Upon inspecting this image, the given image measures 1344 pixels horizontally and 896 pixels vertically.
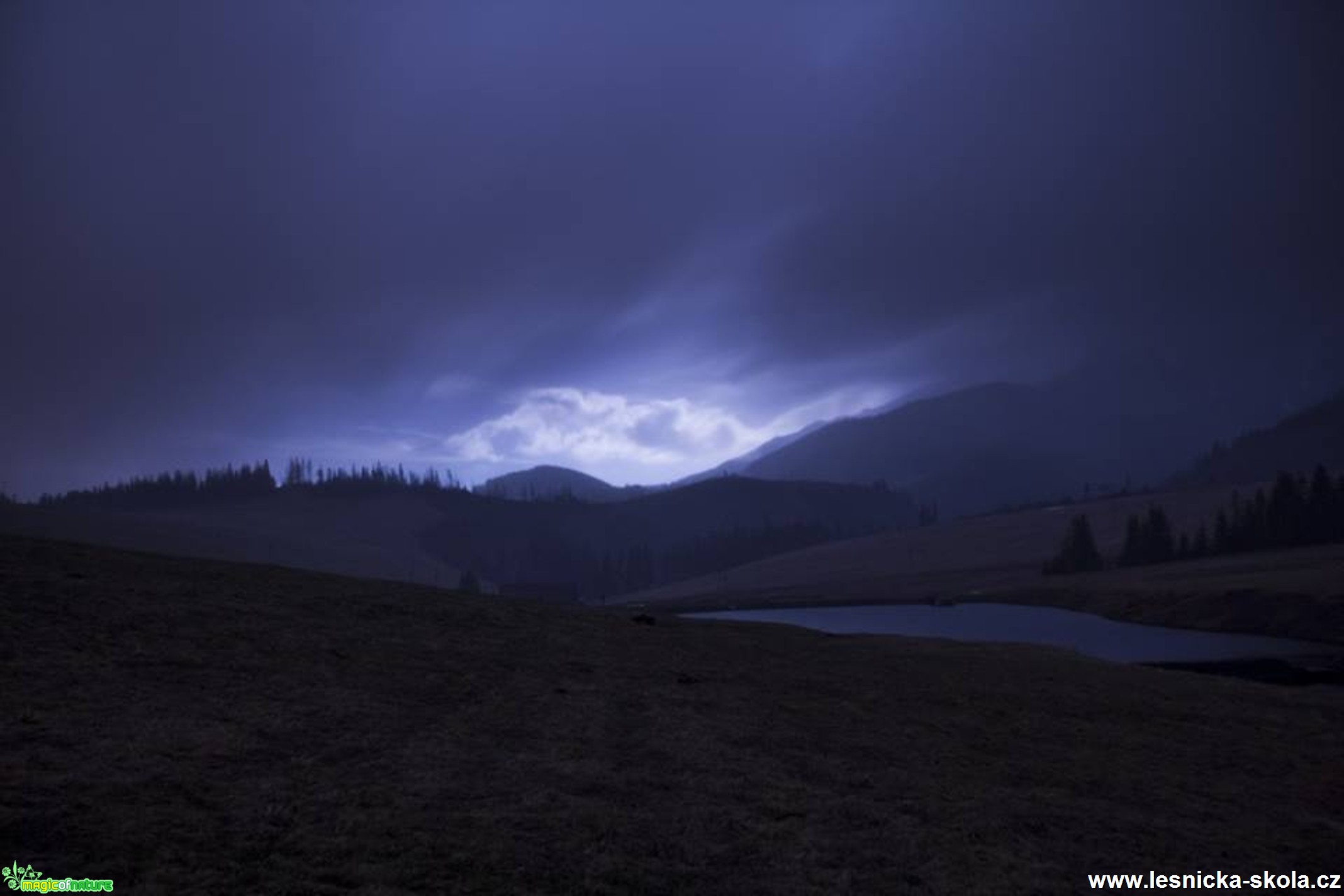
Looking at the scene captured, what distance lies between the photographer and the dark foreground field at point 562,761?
1393 centimetres

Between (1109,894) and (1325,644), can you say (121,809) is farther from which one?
(1325,644)

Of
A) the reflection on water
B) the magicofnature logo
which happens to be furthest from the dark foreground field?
the reflection on water

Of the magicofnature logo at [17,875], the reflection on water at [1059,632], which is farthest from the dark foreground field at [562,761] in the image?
the reflection on water at [1059,632]

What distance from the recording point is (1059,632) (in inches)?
4500

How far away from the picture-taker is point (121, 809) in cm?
1409

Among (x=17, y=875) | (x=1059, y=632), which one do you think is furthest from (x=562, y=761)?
(x=1059, y=632)

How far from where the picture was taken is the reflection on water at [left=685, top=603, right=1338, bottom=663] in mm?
84125

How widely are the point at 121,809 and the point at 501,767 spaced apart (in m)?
7.56

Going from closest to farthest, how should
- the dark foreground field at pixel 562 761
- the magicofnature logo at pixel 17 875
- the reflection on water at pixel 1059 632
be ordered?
the magicofnature logo at pixel 17 875, the dark foreground field at pixel 562 761, the reflection on water at pixel 1059 632

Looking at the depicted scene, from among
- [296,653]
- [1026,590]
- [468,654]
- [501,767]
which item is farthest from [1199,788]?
[1026,590]

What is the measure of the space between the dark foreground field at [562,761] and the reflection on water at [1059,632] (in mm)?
38035

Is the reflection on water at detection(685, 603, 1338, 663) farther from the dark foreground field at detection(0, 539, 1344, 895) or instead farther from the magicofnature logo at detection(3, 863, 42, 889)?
the magicofnature logo at detection(3, 863, 42, 889)

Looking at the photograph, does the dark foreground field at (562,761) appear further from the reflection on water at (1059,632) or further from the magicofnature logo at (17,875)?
the reflection on water at (1059,632)

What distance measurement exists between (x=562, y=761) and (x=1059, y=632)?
109611 millimetres
